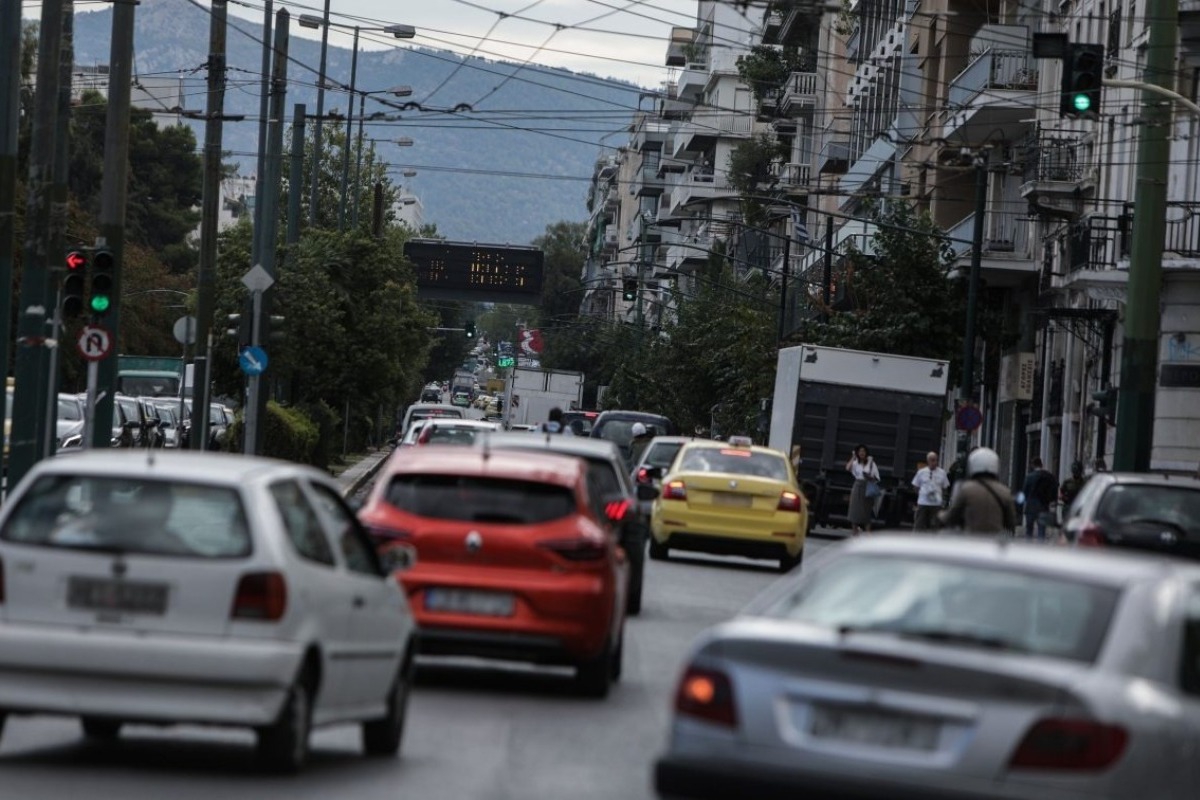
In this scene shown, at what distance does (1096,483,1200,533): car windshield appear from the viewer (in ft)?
69.4

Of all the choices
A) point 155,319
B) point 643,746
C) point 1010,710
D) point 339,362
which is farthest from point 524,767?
point 155,319

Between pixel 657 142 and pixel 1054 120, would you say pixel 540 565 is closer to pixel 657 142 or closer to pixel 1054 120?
pixel 1054 120

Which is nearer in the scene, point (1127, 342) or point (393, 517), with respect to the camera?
point (393, 517)

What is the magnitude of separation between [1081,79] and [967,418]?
2370 cm

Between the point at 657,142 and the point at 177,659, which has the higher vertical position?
the point at 657,142

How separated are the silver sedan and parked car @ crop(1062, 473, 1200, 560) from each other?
38.7 ft

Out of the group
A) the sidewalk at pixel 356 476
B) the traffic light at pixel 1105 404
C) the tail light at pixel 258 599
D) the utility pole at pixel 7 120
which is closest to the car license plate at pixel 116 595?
the tail light at pixel 258 599

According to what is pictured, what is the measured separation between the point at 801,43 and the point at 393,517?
86772 millimetres

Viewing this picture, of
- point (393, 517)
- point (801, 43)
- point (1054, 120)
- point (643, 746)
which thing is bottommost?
point (643, 746)

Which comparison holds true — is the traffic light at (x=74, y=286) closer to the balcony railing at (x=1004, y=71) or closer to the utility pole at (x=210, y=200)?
the utility pole at (x=210, y=200)

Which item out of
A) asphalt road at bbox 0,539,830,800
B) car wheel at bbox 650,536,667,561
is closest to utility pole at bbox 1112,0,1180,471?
car wheel at bbox 650,536,667,561

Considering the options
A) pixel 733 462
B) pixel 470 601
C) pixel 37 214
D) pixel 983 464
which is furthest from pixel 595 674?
pixel 37 214

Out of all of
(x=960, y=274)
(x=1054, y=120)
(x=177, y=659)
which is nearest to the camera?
(x=177, y=659)

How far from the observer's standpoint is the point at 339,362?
59.4 meters
